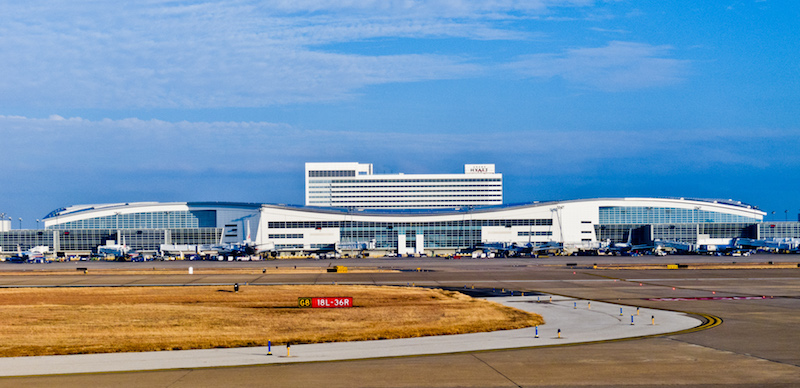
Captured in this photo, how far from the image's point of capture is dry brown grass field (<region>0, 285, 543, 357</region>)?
32.6m

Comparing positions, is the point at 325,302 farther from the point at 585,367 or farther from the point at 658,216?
the point at 658,216

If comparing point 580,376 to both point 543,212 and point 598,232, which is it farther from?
point 598,232

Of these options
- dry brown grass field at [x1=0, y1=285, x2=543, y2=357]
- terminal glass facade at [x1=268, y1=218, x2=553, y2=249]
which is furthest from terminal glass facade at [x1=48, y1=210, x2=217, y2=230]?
dry brown grass field at [x1=0, y1=285, x2=543, y2=357]

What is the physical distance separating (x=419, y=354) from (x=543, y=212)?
138 metres

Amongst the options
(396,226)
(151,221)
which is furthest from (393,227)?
(151,221)

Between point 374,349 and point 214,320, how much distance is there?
1328 cm

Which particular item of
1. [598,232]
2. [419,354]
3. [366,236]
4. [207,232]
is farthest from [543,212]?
[419,354]

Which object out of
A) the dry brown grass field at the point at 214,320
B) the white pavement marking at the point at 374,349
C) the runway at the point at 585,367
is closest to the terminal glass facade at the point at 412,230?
the dry brown grass field at the point at 214,320

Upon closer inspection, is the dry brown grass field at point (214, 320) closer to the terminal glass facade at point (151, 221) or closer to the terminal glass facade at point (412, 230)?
the terminal glass facade at point (412, 230)

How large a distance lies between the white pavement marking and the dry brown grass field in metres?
1.39

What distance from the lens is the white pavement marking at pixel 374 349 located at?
26.9 meters

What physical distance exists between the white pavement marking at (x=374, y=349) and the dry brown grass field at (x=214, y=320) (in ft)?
4.56

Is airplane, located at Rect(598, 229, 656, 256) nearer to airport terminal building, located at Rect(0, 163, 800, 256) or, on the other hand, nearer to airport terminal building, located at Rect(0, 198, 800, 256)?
airport terminal building, located at Rect(0, 163, 800, 256)

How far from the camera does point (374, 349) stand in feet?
101
